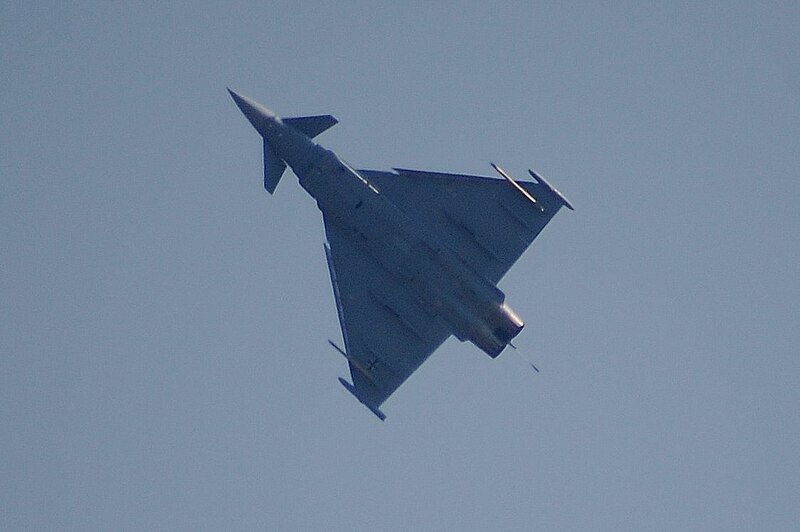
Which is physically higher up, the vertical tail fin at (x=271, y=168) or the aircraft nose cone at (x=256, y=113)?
the aircraft nose cone at (x=256, y=113)

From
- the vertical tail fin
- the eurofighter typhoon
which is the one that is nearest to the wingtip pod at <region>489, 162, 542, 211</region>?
the eurofighter typhoon

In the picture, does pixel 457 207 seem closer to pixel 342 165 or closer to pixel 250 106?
pixel 342 165

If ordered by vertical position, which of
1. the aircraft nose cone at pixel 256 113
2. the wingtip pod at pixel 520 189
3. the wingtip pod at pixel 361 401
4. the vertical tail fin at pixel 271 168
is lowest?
the wingtip pod at pixel 361 401

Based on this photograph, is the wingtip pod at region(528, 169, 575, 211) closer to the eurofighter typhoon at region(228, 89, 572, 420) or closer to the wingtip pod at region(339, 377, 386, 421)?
the eurofighter typhoon at region(228, 89, 572, 420)

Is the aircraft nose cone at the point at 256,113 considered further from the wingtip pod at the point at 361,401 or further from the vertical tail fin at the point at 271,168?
the wingtip pod at the point at 361,401

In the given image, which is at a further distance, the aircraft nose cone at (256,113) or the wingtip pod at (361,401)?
the wingtip pod at (361,401)

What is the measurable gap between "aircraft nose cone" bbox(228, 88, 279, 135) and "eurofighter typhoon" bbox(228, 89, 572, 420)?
0.05 meters

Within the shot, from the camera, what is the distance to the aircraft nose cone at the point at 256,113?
130ft

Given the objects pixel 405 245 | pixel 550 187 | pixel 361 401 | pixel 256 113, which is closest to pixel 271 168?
pixel 256 113

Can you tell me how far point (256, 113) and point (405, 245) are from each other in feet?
25.3

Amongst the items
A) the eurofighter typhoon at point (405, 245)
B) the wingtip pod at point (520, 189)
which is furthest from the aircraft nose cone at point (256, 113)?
the wingtip pod at point (520, 189)

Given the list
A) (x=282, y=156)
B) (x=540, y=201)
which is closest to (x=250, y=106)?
(x=282, y=156)

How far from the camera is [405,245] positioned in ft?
126

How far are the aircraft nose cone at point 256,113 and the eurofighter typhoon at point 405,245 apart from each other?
0.17 feet
